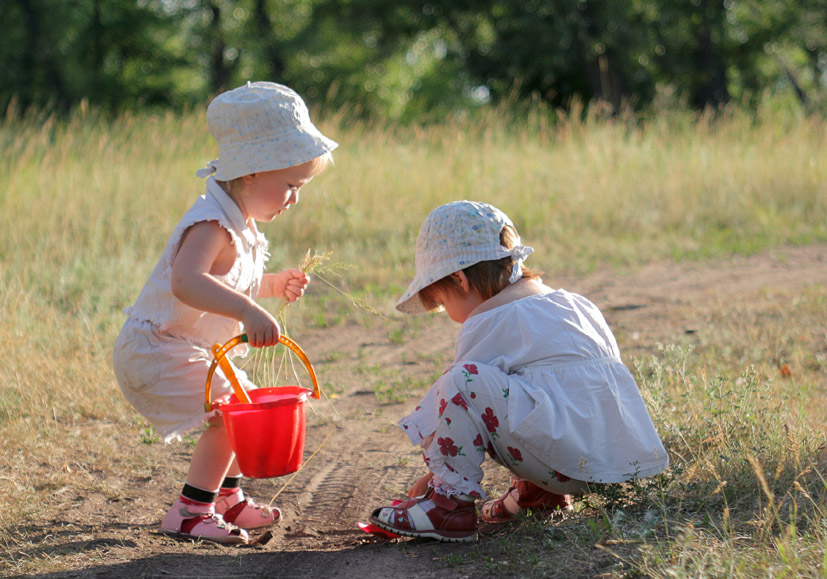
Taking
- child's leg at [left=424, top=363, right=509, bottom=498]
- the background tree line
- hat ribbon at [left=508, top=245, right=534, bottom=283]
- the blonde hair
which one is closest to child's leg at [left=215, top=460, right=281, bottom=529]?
child's leg at [left=424, top=363, right=509, bottom=498]

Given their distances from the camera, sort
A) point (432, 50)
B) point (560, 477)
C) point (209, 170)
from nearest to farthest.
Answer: point (560, 477)
point (209, 170)
point (432, 50)

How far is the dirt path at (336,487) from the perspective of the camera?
261 centimetres

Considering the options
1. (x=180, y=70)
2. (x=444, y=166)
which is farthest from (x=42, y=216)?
(x=180, y=70)

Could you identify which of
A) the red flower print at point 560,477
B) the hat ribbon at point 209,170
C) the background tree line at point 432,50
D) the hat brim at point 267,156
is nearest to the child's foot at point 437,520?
the red flower print at point 560,477

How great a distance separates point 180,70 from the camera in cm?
2867

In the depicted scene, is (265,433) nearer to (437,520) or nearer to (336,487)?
(437,520)

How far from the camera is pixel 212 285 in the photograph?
8.76 ft

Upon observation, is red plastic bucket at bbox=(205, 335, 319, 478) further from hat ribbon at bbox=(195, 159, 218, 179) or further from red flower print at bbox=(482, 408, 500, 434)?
hat ribbon at bbox=(195, 159, 218, 179)

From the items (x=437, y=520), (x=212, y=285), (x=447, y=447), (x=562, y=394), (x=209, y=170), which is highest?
(x=209, y=170)

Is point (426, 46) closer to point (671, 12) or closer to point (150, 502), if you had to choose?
point (671, 12)

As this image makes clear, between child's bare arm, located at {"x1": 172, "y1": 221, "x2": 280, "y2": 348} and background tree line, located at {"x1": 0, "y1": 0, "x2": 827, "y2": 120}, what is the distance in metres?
14.2

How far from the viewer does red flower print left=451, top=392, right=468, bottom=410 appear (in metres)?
2.58

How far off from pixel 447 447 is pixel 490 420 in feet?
0.53

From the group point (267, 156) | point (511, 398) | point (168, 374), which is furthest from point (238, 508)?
point (267, 156)
